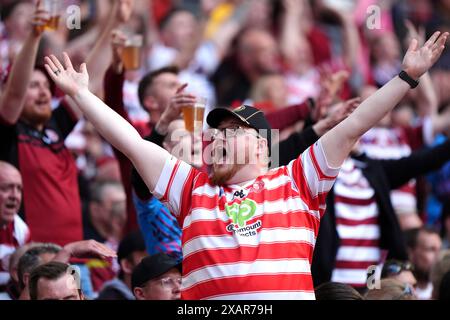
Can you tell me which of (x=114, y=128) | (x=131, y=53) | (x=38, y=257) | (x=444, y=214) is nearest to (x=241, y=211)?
(x=114, y=128)

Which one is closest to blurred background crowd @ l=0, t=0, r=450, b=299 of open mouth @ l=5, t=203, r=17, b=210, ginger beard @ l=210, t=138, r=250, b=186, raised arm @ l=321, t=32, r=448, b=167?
open mouth @ l=5, t=203, r=17, b=210

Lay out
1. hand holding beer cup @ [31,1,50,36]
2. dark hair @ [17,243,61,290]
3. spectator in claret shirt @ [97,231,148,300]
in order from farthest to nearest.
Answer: spectator in claret shirt @ [97,231,148,300] → hand holding beer cup @ [31,1,50,36] → dark hair @ [17,243,61,290]

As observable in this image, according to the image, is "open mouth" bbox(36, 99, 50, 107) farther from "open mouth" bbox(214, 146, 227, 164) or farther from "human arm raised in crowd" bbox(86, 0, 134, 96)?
"open mouth" bbox(214, 146, 227, 164)

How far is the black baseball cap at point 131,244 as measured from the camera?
21.9 feet

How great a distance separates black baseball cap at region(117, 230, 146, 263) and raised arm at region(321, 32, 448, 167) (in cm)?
230

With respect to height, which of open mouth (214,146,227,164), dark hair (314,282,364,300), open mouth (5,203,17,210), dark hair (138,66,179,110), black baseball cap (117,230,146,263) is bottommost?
dark hair (314,282,364,300)

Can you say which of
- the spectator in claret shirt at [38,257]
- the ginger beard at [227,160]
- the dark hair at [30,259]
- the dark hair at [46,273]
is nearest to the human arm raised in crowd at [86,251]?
the spectator in claret shirt at [38,257]

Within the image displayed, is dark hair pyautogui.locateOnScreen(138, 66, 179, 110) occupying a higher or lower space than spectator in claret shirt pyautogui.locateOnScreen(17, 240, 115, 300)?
higher

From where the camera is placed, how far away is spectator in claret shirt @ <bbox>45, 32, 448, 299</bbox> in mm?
4516

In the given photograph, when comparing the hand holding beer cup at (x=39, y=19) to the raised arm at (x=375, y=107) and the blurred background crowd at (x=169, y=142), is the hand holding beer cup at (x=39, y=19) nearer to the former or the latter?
the blurred background crowd at (x=169, y=142)

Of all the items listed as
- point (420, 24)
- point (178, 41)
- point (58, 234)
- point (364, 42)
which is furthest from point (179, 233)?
point (420, 24)

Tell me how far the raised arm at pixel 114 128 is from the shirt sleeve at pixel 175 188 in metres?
0.03

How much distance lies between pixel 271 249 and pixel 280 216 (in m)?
0.16
